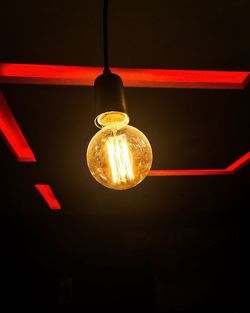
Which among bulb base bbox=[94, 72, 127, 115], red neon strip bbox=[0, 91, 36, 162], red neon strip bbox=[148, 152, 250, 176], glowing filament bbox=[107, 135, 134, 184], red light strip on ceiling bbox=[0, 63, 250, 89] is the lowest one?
glowing filament bbox=[107, 135, 134, 184]

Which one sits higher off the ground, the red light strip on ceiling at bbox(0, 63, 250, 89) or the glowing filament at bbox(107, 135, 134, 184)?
the red light strip on ceiling at bbox(0, 63, 250, 89)

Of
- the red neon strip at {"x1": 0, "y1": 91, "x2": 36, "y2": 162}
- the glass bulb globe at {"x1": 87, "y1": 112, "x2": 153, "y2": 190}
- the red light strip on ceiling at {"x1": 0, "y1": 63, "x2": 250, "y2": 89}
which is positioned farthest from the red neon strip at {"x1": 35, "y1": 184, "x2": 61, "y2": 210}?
the glass bulb globe at {"x1": 87, "y1": 112, "x2": 153, "y2": 190}

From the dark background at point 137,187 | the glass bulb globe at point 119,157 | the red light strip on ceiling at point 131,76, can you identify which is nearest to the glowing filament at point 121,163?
the glass bulb globe at point 119,157

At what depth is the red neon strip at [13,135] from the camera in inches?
74.2

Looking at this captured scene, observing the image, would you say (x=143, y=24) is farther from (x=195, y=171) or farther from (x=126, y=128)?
(x=195, y=171)

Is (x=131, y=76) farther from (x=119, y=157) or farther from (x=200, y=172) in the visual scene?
(x=200, y=172)

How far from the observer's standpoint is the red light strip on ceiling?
1506mm

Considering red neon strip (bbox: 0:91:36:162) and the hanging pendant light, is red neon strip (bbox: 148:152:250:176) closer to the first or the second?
red neon strip (bbox: 0:91:36:162)

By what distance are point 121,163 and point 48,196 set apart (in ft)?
10.1

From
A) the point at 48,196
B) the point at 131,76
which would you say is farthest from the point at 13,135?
the point at 48,196

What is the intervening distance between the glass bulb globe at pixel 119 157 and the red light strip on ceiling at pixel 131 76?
75 cm

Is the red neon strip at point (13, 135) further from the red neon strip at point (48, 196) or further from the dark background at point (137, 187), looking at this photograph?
the red neon strip at point (48, 196)

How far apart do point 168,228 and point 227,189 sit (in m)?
1.55

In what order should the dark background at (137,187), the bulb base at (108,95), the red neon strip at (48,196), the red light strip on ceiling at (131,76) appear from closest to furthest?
the bulb base at (108,95) → the dark background at (137,187) → the red light strip on ceiling at (131,76) → the red neon strip at (48,196)
